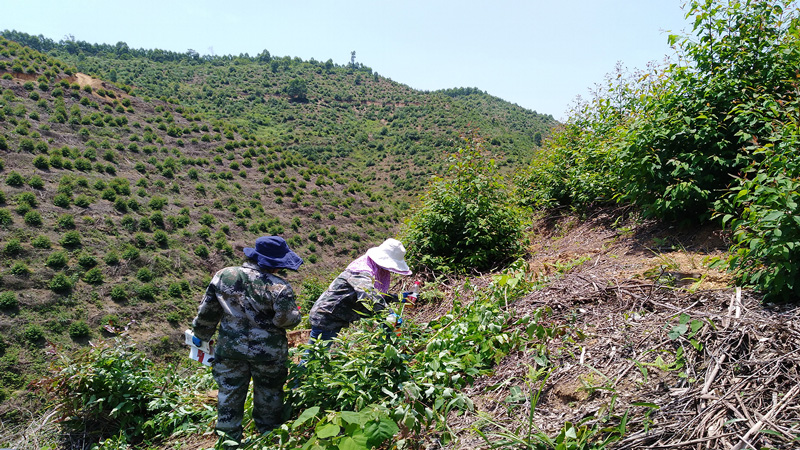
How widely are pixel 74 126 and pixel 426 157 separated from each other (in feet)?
143

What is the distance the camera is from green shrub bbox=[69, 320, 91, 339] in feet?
63.6

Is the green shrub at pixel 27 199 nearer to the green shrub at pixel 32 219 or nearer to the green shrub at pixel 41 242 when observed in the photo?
the green shrub at pixel 32 219

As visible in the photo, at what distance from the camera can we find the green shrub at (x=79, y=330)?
1938 centimetres

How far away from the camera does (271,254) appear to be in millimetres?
3436

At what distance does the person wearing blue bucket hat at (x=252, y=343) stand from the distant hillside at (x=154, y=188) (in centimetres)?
250

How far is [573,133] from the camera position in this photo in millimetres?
7918

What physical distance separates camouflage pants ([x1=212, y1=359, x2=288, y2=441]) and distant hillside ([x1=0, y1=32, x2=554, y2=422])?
2.46 meters

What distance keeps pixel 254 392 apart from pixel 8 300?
23.0 meters

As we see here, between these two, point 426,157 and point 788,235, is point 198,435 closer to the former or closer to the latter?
point 788,235

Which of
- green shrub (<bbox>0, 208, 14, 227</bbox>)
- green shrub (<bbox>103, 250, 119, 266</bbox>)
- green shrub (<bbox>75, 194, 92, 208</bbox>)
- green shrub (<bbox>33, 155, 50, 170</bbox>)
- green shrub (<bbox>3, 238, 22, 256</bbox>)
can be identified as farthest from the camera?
green shrub (<bbox>33, 155, 50, 170</bbox>)

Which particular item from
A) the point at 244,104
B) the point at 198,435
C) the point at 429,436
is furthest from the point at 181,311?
the point at 244,104

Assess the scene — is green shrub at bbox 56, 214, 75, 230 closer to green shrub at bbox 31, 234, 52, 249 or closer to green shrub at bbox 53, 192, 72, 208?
green shrub at bbox 53, 192, 72, 208

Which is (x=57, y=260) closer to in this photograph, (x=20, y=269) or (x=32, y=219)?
(x=20, y=269)

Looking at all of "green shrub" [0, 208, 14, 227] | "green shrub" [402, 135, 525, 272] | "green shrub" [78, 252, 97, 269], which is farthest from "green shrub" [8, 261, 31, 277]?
"green shrub" [402, 135, 525, 272]
